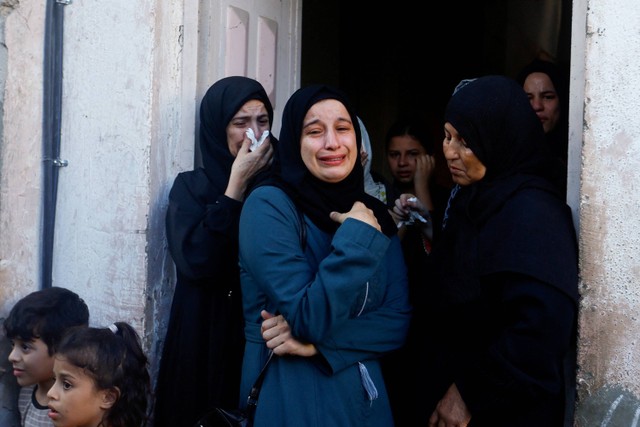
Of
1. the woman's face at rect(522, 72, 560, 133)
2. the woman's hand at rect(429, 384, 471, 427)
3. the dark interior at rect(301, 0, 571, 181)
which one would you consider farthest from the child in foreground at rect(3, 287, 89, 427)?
the dark interior at rect(301, 0, 571, 181)

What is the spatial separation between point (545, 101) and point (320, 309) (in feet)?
5.07

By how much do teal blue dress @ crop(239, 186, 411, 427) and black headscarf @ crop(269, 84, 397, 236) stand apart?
0.04m

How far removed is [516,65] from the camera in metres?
6.28

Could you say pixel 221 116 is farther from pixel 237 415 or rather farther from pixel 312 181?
pixel 237 415

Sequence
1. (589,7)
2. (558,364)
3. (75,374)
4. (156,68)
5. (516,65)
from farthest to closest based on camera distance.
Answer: (516,65) < (156,68) < (75,374) < (589,7) < (558,364)

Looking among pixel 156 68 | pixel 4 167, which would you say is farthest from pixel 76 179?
pixel 156 68

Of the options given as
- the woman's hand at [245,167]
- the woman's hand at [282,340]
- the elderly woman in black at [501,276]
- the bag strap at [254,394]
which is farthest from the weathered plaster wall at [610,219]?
the woman's hand at [245,167]

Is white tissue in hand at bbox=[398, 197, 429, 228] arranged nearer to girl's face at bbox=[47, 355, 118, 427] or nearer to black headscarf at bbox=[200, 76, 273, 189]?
black headscarf at bbox=[200, 76, 273, 189]

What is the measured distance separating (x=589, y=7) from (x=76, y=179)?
2.11m

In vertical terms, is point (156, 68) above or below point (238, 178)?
above

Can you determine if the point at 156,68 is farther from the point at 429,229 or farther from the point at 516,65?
the point at 516,65

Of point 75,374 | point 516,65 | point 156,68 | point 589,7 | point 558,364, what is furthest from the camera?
point 516,65

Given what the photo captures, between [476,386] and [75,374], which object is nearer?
[476,386]

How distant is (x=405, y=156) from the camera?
3.94 metres
